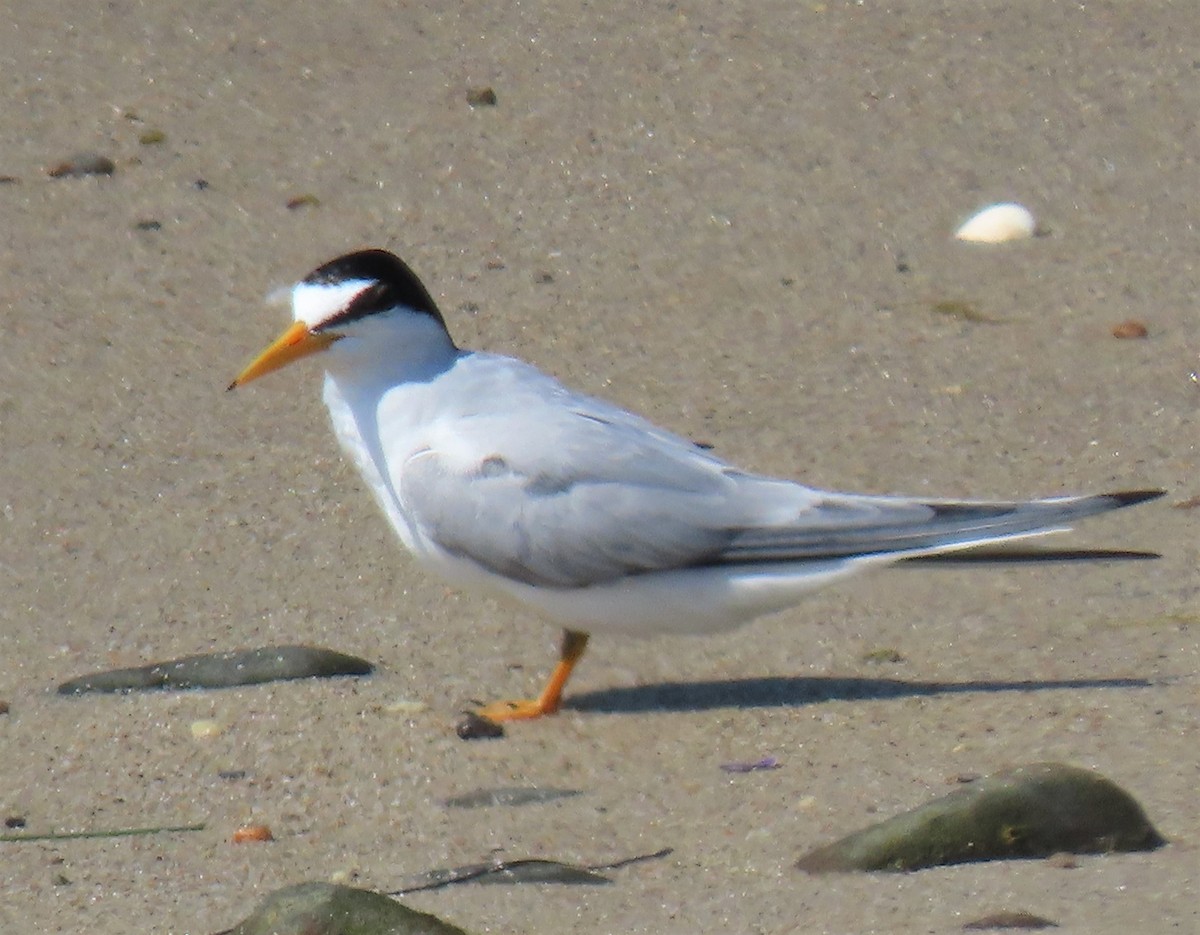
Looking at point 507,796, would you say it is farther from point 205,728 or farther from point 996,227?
point 996,227

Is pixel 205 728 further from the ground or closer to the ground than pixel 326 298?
closer to the ground

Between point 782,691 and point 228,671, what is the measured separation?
3.65 ft

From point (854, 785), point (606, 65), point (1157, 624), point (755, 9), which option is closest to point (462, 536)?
point (854, 785)

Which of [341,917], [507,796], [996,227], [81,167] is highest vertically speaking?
[81,167]

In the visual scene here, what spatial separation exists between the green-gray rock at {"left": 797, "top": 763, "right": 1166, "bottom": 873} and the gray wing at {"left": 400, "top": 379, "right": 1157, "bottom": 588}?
2.85 ft

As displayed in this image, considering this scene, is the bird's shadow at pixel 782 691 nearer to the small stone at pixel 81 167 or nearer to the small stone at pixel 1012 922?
the small stone at pixel 1012 922

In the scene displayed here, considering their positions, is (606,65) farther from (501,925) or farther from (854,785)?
(501,925)

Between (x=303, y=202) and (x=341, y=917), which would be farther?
(x=303, y=202)

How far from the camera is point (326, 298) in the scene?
14.3 feet

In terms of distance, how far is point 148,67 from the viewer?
23.2ft

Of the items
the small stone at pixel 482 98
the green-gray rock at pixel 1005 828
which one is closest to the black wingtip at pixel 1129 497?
the green-gray rock at pixel 1005 828

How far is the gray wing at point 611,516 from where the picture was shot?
416 cm

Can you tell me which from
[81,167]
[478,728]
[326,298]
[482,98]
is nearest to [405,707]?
[478,728]

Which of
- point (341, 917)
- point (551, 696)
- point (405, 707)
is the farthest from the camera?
point (551, 696)
